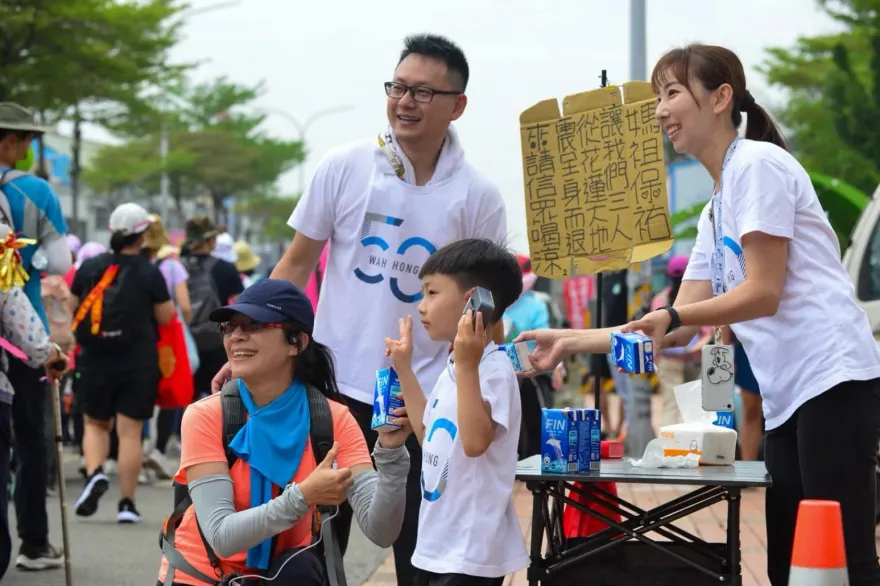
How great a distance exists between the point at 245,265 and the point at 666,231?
32.2 feet

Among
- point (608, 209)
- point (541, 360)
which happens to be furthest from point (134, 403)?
point (541, 360)

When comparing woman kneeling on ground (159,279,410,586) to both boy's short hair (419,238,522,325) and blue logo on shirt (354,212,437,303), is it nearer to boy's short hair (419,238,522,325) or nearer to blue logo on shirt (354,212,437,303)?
boy's short hair (419,238,522,325)

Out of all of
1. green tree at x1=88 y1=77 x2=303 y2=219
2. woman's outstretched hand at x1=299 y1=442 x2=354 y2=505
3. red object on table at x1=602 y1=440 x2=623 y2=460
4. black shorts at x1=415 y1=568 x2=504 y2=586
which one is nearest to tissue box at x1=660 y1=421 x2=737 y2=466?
red object on table at x1=602 y1=440 x2=623 y2=460

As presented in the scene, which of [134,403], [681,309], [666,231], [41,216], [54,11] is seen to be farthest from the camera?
[54,11]

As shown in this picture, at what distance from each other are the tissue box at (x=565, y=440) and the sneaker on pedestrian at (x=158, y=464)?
24.1 ft

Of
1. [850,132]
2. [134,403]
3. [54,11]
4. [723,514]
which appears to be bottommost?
[723,514]

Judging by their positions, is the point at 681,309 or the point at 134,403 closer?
the point at 681,309

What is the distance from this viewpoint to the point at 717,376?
4.31 meters

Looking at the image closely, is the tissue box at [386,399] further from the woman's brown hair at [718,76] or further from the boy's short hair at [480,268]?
the woman's brown hair at [718,76]

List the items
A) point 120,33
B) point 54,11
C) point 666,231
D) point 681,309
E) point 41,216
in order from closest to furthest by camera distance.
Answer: point 681,309
point 666,231
point 41,216
point 54,11
point 120,33

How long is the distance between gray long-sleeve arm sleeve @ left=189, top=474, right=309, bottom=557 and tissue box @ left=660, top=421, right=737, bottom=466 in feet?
5.12

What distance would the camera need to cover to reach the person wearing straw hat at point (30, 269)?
22.1ft

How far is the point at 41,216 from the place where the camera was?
6.86 meters

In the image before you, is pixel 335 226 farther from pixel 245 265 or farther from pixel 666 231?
pixel 245 265
